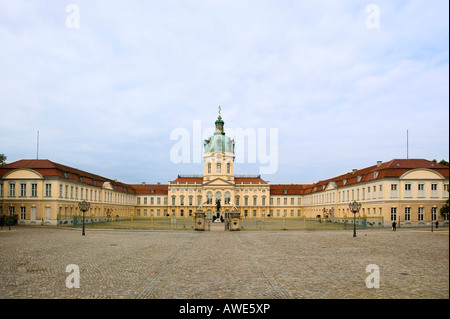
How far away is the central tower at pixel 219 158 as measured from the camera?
108 m

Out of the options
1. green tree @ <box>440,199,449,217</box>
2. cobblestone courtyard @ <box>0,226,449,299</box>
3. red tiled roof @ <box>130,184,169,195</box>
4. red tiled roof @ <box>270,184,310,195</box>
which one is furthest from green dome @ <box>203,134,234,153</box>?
cobblestone courtyard @ <box>0,226,449,299</box>

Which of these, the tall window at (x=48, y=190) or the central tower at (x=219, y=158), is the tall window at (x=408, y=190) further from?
the central tower at (x=219, y=158)

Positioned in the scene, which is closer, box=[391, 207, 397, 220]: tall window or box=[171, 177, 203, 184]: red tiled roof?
box=[391, 207, 397, 220]: tall window

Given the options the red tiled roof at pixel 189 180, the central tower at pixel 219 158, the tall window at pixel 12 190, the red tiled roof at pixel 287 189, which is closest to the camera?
the tall window at pixel 12 190

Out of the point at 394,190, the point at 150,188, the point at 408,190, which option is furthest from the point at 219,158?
the point at 408,190

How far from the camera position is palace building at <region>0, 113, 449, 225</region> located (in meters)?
55.9

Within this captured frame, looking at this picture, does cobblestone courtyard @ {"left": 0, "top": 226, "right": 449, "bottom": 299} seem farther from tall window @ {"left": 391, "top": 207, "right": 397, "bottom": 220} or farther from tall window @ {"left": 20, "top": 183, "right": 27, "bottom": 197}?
tall window @ {"left": 20, "top": 183, "right": 27, "bottom": 197}

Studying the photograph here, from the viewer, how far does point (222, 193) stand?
108 metres

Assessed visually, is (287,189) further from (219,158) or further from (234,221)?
(234,221)

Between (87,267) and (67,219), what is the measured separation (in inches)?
1741

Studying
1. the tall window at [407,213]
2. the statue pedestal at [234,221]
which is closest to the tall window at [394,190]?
the tall window at [407,213]

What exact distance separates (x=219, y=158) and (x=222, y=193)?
30.9ft
